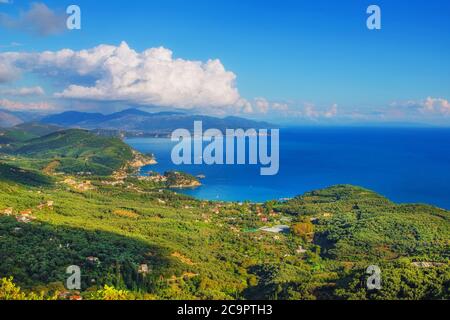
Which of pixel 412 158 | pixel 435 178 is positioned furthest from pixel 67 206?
pixel 412 158

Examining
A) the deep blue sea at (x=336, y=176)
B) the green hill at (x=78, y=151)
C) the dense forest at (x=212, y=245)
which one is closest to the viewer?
the dense forest at (x=212, y=245)

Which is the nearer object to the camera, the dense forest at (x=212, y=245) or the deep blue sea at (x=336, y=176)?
the dense forest at (x=212, y=245)

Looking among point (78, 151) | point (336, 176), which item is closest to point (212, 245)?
point (336, 176)

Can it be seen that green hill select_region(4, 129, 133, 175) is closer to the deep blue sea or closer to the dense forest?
the deep blue sea

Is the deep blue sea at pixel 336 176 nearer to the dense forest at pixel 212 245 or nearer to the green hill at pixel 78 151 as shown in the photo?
the green hill at pixel 78 151

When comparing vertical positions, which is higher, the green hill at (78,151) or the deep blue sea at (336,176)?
the green hill at (78,151)

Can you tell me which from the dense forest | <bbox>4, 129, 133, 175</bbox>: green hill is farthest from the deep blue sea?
the dense forest

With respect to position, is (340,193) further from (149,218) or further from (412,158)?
(412,158)

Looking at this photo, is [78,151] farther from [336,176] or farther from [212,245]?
[212,245]

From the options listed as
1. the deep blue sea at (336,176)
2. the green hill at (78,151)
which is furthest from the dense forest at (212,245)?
the green hill at (78,151)

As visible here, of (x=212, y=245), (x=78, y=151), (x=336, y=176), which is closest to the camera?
(x=212, y=245)
